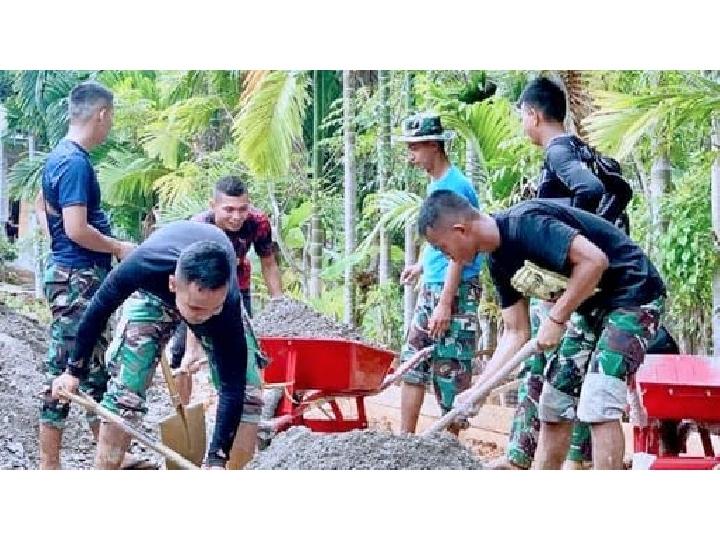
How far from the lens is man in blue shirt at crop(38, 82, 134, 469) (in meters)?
5.71

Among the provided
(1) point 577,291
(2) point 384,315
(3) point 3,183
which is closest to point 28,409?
(3) point 3,183

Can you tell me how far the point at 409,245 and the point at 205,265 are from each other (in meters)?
0.93

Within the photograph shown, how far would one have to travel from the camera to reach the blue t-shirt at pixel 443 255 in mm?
5691

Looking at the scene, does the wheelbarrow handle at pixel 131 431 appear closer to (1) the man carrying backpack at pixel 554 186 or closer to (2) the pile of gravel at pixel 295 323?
(2) the pile of gravel at pixel 295 323

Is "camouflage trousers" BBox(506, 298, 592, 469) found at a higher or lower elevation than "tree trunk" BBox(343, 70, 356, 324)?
lower

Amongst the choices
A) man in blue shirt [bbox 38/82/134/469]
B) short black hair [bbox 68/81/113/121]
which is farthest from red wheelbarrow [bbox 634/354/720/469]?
short black hair [bbox 68/81/113/121]

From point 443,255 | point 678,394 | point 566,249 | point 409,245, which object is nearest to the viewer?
point 566,249

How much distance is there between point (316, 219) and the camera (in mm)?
5824

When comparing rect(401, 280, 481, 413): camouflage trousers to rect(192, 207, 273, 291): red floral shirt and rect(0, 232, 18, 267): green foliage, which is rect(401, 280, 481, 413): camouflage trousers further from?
rect(0, 232, 18, 267): green foliage

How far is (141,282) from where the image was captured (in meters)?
5.44

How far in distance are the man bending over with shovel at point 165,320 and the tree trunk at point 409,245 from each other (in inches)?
28.9

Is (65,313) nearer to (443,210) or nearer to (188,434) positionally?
(188,434)
